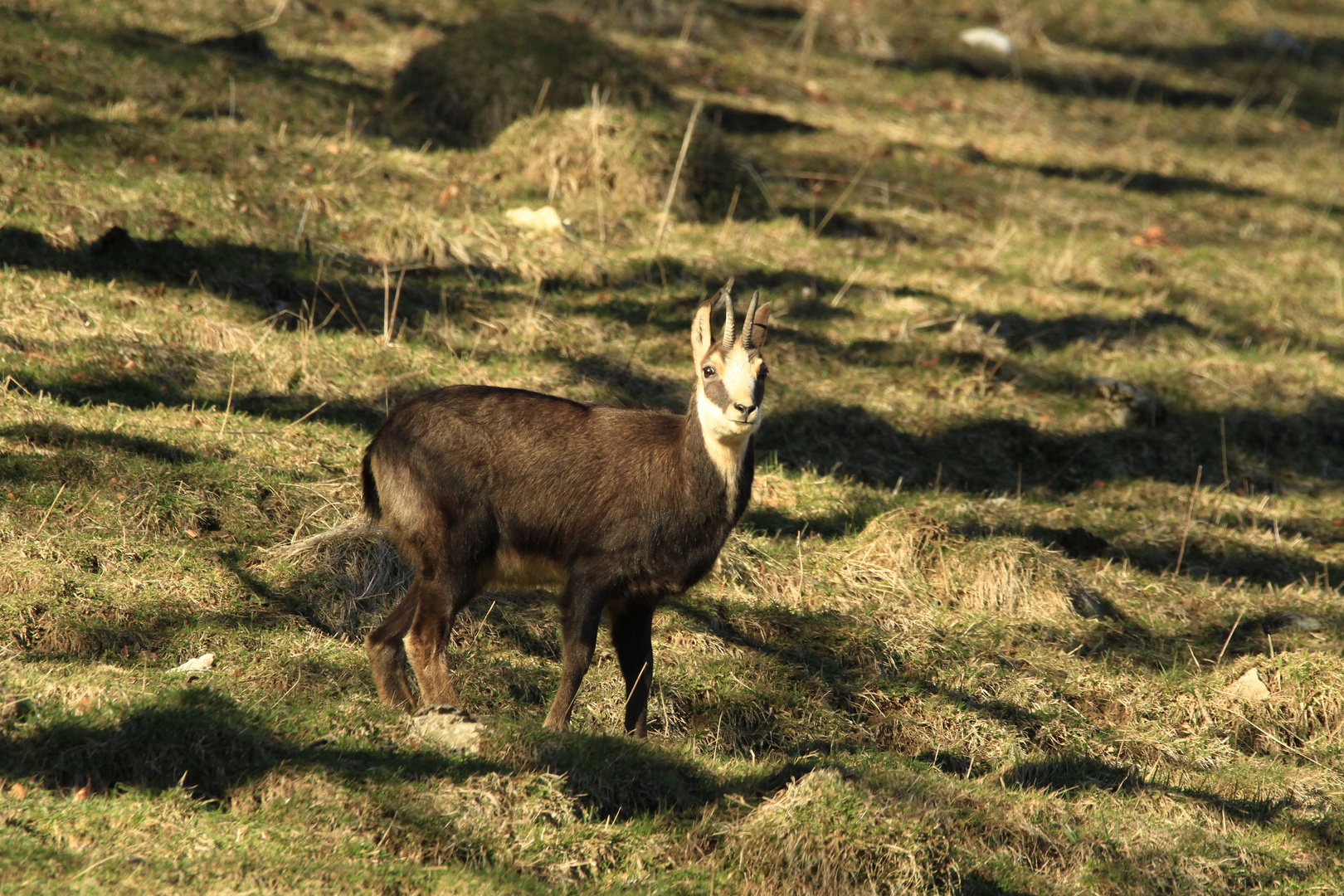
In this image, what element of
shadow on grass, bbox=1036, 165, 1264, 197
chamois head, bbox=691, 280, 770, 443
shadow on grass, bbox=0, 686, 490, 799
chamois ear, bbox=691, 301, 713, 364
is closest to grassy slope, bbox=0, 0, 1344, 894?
shadow on grass, bbox=0, 686, 490, 799

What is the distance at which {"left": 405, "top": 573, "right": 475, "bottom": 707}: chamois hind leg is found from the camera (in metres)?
5.36

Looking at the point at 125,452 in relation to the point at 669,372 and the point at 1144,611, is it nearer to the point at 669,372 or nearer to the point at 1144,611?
the point at 669,372

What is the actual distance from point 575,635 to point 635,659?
41 cm

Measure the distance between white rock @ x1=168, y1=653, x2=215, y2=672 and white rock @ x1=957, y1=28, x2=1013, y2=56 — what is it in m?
14.9

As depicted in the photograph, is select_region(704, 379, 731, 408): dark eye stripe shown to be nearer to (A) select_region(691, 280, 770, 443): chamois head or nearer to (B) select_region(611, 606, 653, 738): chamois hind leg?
(A) select_region(691, 280, 770, 443): chamois head

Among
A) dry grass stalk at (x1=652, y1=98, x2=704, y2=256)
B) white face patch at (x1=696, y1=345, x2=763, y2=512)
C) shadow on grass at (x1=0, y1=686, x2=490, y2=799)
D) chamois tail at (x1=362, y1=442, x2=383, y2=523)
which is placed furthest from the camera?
dry grass stalk at (x1=652, y1=98, x2=704, y2=256)

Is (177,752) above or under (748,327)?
under

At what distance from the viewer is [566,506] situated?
5.54 metres

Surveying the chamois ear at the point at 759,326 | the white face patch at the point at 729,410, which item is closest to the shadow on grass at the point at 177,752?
the white face patch at the point at 729,410

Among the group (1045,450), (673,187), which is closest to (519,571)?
(1045,450)

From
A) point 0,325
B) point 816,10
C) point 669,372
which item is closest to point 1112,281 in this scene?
point 669,372

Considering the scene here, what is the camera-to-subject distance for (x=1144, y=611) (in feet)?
25.4

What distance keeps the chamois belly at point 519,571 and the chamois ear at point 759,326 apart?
1.34 metres

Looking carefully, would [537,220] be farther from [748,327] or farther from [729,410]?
[729,410]
